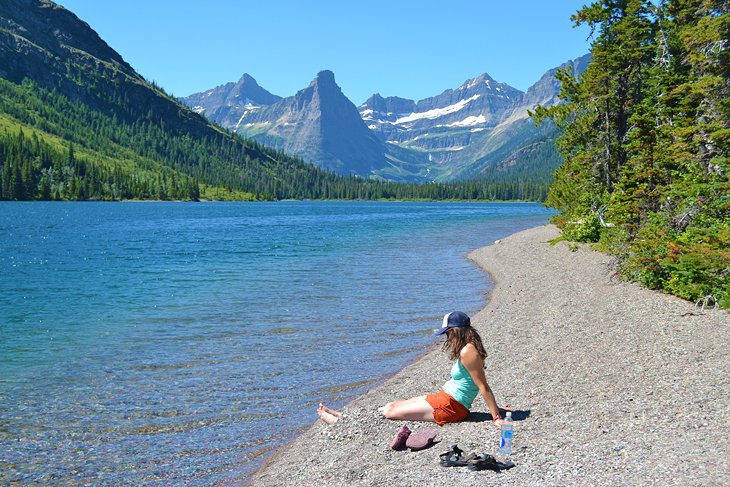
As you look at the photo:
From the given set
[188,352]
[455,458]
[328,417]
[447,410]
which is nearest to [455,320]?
[447,410]

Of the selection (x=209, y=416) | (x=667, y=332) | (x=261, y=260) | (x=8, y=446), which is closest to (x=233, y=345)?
(x=209, y=416)

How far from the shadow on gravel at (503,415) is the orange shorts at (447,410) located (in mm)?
252

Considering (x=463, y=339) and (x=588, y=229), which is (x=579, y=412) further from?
(x=588, y=229)

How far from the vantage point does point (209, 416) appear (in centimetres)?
1470

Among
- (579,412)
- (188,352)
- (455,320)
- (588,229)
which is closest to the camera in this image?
(455,320)

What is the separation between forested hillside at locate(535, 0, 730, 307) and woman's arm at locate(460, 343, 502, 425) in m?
12.0

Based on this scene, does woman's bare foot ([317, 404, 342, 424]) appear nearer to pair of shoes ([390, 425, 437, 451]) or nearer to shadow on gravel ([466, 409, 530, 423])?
pair of shoes ([390, 425, 437, 451])

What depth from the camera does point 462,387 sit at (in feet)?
38.9

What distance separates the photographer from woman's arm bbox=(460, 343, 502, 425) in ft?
37.0

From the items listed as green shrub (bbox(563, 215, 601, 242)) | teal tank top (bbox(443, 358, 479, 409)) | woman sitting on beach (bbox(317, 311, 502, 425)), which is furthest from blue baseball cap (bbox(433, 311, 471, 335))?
green shrub (bbox(563, 215, 601, 242))

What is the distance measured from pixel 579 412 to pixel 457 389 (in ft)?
8.38

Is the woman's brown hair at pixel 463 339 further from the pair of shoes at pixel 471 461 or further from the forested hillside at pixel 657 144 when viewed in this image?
the forested hillside at pixel 657 144

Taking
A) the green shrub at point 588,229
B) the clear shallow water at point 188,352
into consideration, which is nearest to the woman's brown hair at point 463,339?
the clear shallow water at point 188,352

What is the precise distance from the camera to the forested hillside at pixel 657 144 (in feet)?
69.3
